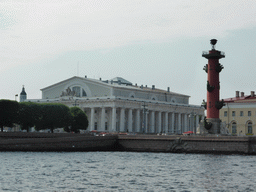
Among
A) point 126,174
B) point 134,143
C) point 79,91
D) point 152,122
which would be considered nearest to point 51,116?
point 134,143

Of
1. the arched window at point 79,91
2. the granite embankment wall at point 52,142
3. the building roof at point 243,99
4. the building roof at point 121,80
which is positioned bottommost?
the granite embankment wall at point 52,142

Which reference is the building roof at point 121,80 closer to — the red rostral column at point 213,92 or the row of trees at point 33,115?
the row of trees at point 33,115

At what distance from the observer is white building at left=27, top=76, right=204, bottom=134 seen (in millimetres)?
111375

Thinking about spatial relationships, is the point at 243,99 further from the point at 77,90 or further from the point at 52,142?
the point at 52,142

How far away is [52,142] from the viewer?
202 ft

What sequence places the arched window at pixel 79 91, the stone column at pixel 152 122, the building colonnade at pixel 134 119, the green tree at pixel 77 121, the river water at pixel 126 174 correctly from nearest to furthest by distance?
the river water at pixel 126 174
the green tree at pixel 77 121
the building colonnade at pixel 134 119
the arched window at pixel 79 91
the stone column at pixel 152 122

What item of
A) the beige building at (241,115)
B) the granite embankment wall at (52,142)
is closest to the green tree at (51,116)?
the granite embankment wall at (52,142)

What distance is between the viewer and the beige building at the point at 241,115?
9106 cm

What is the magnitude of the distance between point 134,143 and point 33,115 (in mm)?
20616

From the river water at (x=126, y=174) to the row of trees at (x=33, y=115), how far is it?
25.4 metres

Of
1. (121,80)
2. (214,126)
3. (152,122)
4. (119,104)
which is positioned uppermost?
(121,80)

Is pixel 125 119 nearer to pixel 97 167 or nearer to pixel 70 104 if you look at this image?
pixel 70 104

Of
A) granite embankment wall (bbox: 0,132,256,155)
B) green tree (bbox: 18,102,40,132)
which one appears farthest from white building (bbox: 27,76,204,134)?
granite embankment wall (bbox: 0,132,256,155)

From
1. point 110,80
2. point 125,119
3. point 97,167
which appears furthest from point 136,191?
point 110,80
